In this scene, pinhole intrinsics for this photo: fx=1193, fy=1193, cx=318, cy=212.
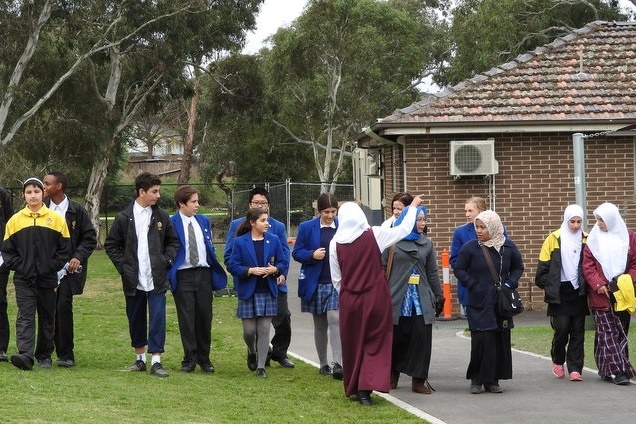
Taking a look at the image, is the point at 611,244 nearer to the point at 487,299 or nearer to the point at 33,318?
the point at 487,299

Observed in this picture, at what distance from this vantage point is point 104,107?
129 ft

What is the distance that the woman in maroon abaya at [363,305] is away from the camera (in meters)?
9.67

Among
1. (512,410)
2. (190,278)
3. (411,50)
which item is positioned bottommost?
(512,410)

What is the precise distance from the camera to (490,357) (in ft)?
34.0

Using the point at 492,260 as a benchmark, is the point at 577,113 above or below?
above

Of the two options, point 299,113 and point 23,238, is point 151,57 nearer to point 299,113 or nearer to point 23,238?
point 299,113

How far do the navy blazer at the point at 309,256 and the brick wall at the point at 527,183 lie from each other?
7.18 metres

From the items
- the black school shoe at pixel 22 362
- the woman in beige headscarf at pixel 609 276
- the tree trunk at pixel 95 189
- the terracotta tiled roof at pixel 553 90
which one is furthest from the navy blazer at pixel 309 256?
the tree trunk at pixel 95 189

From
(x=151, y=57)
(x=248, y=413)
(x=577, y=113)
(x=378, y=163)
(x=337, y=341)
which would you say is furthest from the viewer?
(x=151, y=57)

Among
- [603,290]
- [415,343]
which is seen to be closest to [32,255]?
[415,343]

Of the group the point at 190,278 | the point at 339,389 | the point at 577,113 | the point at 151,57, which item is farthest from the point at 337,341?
the point at 151,57

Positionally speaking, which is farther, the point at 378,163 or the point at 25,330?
the point at 378,163

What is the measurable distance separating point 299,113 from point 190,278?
43.4 metres

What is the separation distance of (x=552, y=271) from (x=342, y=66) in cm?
4265
